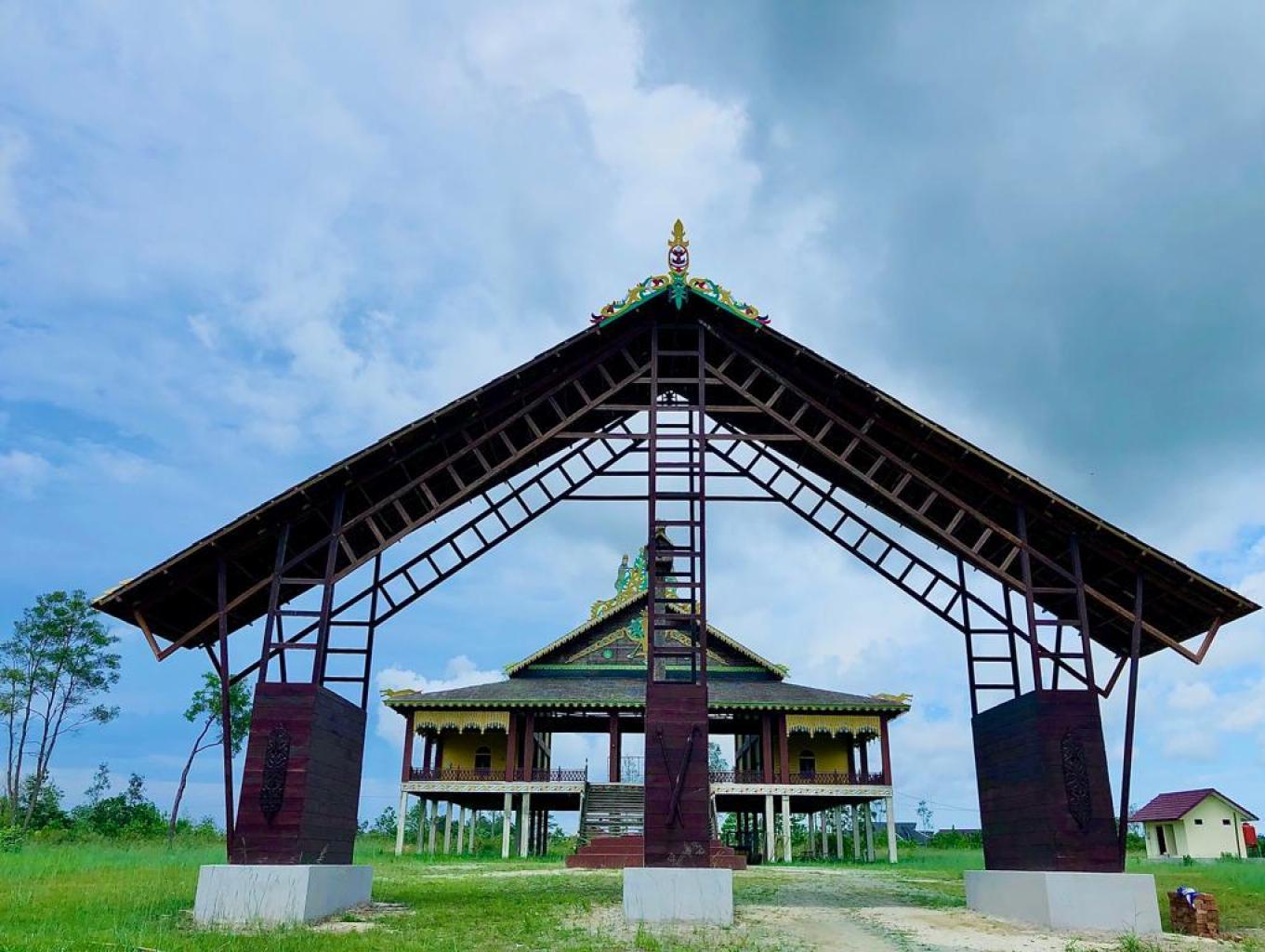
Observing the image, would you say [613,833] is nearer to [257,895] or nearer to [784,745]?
[784,745]

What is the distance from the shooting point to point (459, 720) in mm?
33531

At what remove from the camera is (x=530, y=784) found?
32938 millimetres

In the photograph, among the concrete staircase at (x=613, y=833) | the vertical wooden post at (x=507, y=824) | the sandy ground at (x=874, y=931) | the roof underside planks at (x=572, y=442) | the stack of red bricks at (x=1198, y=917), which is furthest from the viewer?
the vertical wooden post at (x=507, y=824)

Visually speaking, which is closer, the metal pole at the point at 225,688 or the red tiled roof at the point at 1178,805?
the metal pole at the point at 225,688

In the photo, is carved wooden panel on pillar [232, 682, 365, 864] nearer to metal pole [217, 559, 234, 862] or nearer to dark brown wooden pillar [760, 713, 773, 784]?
metal pole [217, 559, 234, 862]

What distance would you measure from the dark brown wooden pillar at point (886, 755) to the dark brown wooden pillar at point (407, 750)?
16852 mm

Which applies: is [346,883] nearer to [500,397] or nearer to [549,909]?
[549,909]

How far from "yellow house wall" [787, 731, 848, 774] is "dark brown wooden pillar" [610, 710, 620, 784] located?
23.3 ft

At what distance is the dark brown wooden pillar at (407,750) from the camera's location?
3344cm

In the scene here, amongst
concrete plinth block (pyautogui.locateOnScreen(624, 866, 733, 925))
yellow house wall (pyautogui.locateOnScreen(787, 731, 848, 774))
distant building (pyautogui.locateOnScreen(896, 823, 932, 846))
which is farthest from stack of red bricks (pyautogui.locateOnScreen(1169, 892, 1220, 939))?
distant building (pyautogui.locateOnScreen(896, 823, 932, 846))

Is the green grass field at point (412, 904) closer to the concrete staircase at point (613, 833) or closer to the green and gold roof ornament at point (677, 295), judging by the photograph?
the concrete staircase at point (613, 833)

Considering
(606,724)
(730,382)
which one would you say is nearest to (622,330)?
(730,382)

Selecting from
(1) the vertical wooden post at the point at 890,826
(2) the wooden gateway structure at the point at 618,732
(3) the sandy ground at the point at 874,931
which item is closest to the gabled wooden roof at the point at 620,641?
(2) the wooden gateway structure at the point at 618,732

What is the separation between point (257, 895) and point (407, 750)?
22305mm
